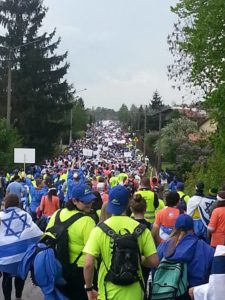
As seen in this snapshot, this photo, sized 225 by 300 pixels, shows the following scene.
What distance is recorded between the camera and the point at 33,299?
31.4ft

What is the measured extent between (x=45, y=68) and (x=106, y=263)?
174ft

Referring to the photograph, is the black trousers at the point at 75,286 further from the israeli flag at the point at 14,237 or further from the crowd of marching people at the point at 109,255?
the israeli flag at the point at 14,237

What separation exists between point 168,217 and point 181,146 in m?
41.5

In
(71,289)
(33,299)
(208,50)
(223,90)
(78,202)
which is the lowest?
(33,299)

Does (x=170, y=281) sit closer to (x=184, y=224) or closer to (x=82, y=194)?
(x=184, y=224)

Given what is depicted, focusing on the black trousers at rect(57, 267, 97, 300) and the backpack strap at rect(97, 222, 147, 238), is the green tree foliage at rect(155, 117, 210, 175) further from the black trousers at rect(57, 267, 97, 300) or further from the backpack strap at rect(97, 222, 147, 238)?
the backpack strap at rect(97, 222, 147, 238)

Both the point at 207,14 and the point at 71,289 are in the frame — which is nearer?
the point at 71,289

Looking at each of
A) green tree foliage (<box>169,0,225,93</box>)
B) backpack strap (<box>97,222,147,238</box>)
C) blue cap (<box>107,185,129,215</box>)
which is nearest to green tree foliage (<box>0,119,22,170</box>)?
green tree foliage (<box>169,0,225,93</box>)

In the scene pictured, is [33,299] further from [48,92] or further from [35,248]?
[48,92]

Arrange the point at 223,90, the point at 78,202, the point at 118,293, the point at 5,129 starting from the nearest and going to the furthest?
the point at 118,293
the point at 78,202
the point at 223,90
the point at 5,129

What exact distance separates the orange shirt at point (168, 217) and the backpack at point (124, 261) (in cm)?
406

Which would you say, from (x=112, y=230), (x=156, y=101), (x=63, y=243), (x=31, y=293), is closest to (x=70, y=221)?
(x=63, y=243)

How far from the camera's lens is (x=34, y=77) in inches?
2250

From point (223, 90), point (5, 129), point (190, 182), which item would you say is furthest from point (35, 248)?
point (5, 129)
